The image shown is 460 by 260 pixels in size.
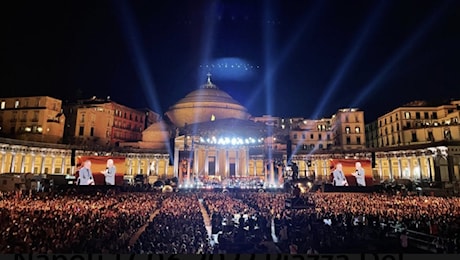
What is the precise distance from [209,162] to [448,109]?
159ft

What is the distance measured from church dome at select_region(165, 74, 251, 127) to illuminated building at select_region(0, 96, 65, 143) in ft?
84.9

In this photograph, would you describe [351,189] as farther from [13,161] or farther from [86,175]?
[13,161]

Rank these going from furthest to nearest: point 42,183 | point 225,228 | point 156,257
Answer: point 42,183, point 225,228, point 156,257

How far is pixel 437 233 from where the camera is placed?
12.2 m

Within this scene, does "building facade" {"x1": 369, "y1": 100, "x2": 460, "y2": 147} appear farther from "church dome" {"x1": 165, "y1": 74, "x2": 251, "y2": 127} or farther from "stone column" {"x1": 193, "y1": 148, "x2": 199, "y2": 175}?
"stone column" {"x1": 193, "y1": 148, "x2": 199, "y2": 175}

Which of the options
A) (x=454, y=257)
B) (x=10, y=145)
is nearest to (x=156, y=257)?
(x=454, y=257)

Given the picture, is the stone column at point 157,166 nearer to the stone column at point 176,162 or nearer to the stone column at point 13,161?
the stone column at point 176,162

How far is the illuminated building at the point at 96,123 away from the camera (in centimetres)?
5859

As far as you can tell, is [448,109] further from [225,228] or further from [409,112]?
[225,228]

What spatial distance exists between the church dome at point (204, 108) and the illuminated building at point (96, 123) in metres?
12.1

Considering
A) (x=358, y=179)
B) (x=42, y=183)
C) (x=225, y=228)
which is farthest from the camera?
(x=358, y=179)

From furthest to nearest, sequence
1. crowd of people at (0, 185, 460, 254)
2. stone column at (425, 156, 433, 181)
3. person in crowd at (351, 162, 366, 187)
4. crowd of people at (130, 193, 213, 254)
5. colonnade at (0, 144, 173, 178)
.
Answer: stone column at (425, 156, 433, 181) < colonnade at (0, 144, 173, 178) < person in crowd at (351, 162, 366, 187) < crowd of people at (0, 185, 460, 254) < crowd of people at (130, 193, 213, 254)

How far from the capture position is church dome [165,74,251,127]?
70812 mm

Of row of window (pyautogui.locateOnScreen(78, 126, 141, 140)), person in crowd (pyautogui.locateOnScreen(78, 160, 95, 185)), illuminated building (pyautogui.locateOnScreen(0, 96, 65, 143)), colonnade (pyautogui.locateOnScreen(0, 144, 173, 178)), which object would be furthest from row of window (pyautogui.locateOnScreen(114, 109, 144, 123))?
person in crowd (pyautogui.locateOnScreen(78, 160, 95, 185))
